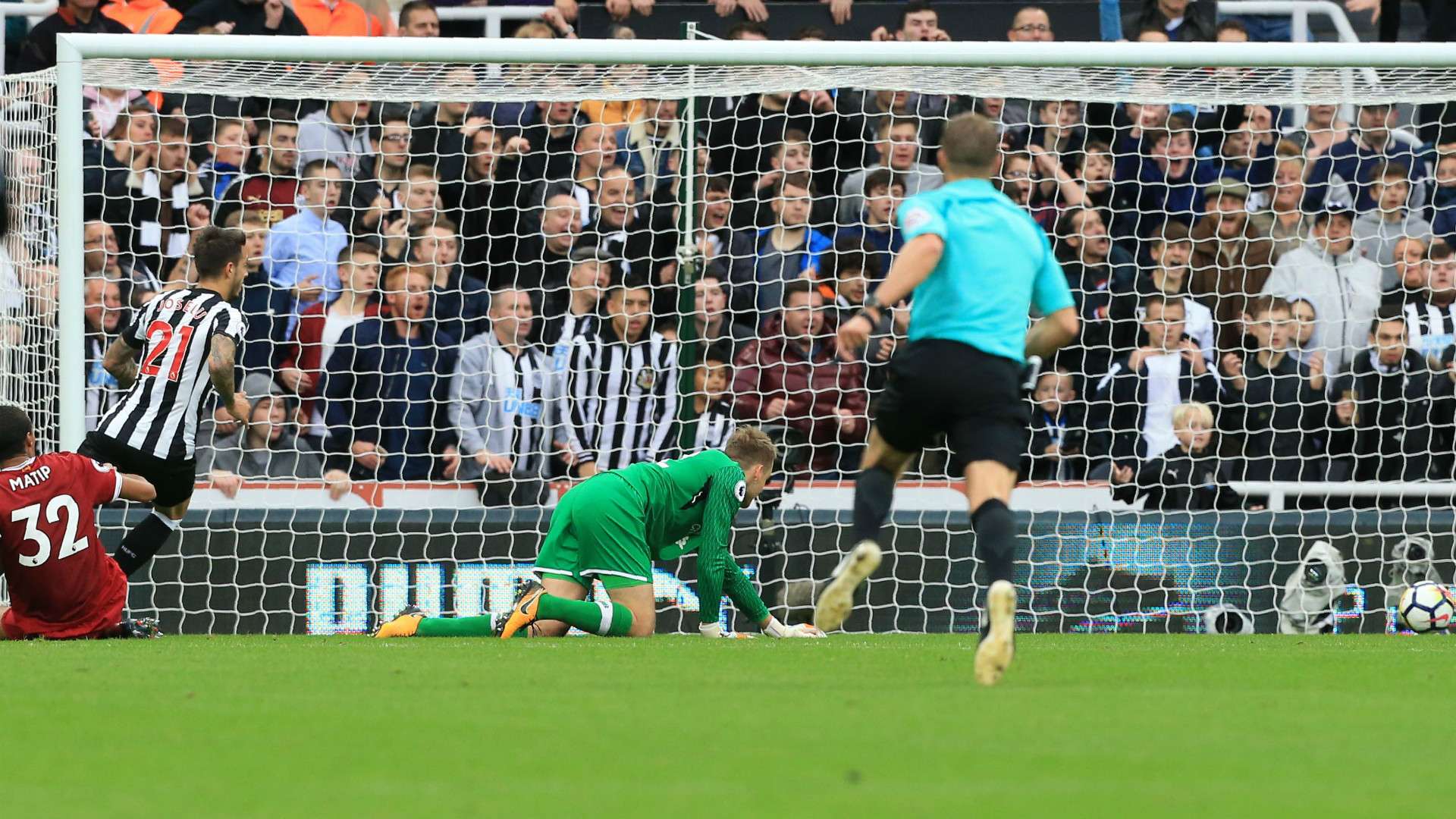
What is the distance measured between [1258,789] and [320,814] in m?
1.85

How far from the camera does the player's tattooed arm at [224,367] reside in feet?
28.7

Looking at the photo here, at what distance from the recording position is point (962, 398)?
621 cm

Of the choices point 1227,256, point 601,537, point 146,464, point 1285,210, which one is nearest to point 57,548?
point 146,464

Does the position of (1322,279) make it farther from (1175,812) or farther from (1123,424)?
(1175,812)

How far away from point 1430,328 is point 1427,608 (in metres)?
2.63

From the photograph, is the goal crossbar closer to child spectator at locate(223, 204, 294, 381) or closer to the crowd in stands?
the crowd in stands

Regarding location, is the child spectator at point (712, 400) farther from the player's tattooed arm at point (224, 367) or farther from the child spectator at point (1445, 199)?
the child spectator at point (1445, 199)

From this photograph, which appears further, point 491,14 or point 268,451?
point 491,14

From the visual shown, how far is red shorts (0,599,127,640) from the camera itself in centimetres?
873

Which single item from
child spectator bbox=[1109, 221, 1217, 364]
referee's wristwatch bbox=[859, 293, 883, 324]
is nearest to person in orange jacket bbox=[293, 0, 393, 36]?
child spectator bbox=[1109, 221, 1217, 364]

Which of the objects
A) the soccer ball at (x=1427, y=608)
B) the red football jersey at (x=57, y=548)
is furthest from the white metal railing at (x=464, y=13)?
the soccer ball at (x=1427, y=608)

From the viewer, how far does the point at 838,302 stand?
1145 cm

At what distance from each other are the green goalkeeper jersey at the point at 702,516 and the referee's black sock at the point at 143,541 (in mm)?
2159

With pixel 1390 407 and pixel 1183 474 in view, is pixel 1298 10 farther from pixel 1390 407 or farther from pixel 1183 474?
pixel 1183 474
